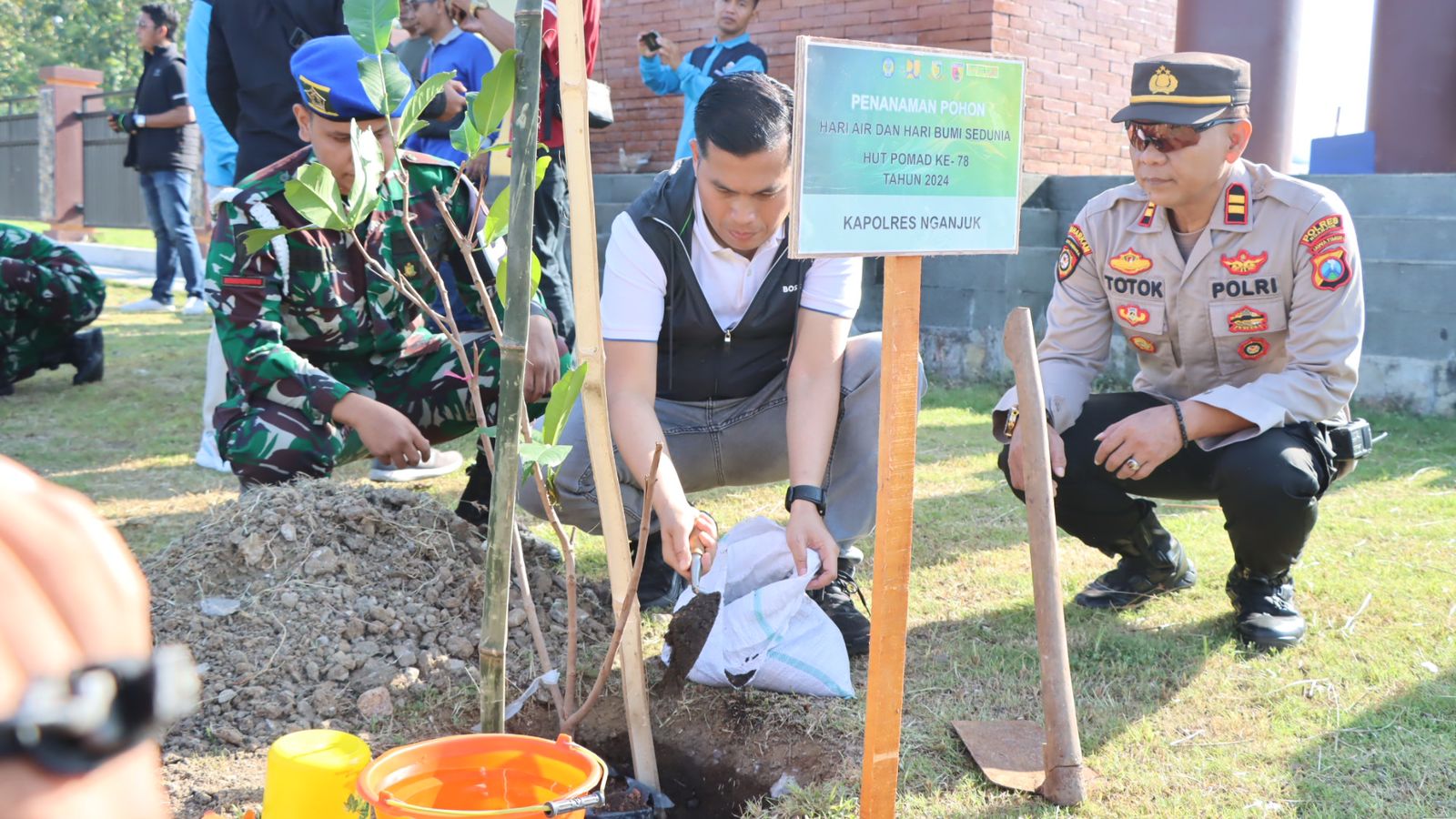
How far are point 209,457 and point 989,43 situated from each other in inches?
219

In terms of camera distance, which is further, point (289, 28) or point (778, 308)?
point (289, 28)

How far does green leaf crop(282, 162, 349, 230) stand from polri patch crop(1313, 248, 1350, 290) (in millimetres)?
2194

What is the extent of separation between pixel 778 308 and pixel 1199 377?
1124 millimetres

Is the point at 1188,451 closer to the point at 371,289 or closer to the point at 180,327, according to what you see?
the point at 371,289

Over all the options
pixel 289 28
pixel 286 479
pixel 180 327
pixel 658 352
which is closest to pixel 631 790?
pixel 658 352

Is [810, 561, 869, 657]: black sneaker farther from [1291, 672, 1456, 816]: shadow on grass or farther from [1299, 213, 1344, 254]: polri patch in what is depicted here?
[1299, 213, 1344, 254]: polri patch

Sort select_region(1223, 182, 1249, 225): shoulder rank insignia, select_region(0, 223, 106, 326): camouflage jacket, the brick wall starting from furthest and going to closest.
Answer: the brick wall → select_region(0, 223, 106, 326): camouflage jacket → select_region(1223, 182, 1249, 225): shoulder rank insignia

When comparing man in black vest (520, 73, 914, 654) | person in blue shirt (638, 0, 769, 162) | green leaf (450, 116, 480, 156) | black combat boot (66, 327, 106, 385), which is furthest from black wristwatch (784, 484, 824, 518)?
black combat boot (66, 327, 106, 385)

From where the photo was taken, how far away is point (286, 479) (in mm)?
3174

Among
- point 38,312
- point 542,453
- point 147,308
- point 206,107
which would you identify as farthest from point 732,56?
point 147,308

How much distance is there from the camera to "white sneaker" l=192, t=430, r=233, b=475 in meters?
4.61

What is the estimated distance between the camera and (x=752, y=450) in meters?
3.13

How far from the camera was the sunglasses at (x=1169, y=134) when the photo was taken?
110 inches

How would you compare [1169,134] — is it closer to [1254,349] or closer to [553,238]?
[1254,349]
